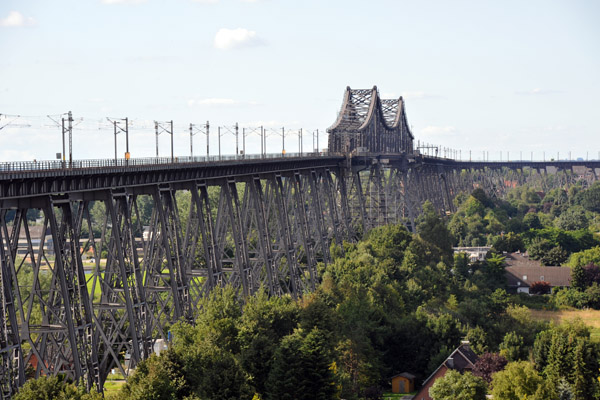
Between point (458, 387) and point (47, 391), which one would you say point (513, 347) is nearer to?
point (458, 387)

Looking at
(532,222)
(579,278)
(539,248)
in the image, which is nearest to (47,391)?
(579,278)

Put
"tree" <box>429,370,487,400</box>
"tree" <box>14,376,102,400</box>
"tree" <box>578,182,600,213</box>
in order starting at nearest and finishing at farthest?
"tree" <box>14,376,102,400</box>
"tree" <box>429,370,487,400</box>
"tree" <box>578,182,600,213</box>

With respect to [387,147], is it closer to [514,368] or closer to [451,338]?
[451,338]

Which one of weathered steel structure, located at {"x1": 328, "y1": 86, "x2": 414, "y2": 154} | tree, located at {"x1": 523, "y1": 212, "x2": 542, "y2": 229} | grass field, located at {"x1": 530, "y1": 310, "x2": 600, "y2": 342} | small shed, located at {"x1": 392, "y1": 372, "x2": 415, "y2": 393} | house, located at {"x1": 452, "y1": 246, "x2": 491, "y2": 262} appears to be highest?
weathered steel structure, located at {"x1": 328, "y1": 86, "x2": 414, "y2": 154}

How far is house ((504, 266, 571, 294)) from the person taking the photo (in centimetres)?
9675

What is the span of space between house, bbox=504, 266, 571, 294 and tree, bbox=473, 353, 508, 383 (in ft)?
142

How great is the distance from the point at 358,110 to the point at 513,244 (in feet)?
85.4

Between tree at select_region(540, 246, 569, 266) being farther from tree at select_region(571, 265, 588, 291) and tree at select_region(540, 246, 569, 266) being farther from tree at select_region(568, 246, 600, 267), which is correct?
tree at select_region(571, 265, 588, 291)

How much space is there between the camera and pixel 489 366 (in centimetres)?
5297

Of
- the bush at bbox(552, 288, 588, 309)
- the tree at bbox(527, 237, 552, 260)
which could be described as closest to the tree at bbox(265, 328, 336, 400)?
the bush at bbox(552, 288, 588, 309)

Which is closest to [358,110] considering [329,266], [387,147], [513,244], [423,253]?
[387,147]

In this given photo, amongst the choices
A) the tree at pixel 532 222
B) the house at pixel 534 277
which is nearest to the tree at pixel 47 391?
the house at pixel 534 277

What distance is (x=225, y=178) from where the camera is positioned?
2222 inches

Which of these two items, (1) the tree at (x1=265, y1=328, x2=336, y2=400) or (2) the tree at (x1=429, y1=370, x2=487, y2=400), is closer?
(1) the tree at (x1=265, y1=328, x2=336, y2=400)
